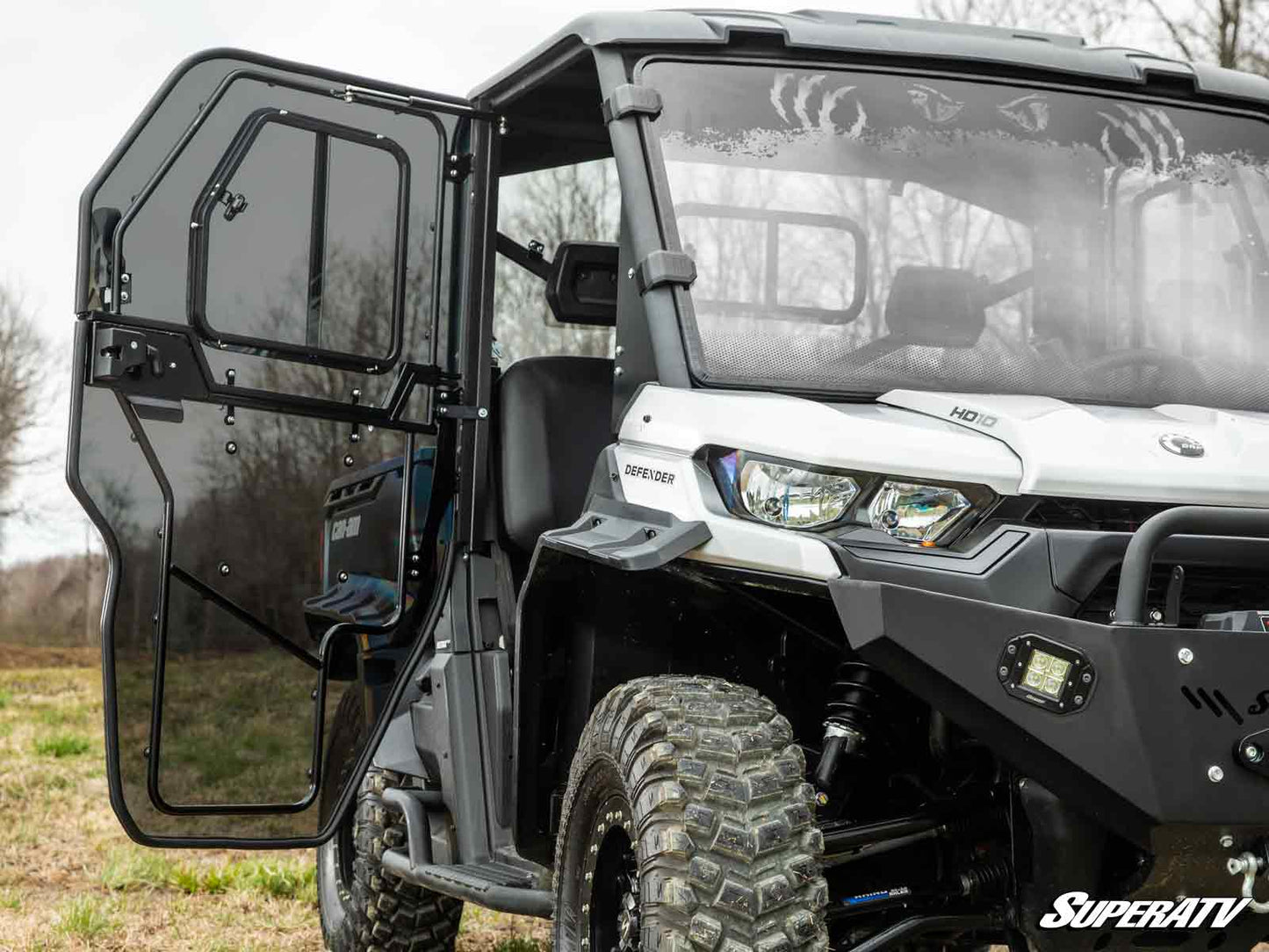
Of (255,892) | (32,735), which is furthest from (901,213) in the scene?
(32,735)

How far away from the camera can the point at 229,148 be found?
14.4ft

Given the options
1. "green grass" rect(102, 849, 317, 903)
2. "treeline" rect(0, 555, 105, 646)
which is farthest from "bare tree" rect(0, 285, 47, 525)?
"green grass" rect(102, 849, 317, 903)

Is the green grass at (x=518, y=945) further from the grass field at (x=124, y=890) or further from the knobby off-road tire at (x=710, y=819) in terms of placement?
the knobby off-road tire at (x=710, y=819)

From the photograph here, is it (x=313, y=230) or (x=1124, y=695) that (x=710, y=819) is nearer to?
(x=1124, y=695)

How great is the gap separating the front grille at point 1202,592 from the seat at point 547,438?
192 cm

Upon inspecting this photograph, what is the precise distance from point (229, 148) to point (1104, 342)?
2.30 metres

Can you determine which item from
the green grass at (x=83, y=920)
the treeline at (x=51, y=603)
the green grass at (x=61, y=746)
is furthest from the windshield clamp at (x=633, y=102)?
the treeline at (x=51, y=603)

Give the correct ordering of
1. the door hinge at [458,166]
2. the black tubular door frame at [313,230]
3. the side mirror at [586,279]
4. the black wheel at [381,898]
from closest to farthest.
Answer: the black tubular door frame at [313,230], the side mirror at [586,279], the door hinge at [458,166], the black wheel at [381,898]

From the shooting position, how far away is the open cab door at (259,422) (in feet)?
14.1

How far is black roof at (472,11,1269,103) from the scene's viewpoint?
398 cm

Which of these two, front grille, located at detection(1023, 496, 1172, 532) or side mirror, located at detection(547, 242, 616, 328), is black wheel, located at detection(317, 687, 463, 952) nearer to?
side mirror, located at detection(547, 242, 616, 328)

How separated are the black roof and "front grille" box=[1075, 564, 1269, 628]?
1.48 m

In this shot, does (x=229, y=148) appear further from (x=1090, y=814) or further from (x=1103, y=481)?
(x=1090, y=814)

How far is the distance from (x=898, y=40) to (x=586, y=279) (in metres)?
1.16
